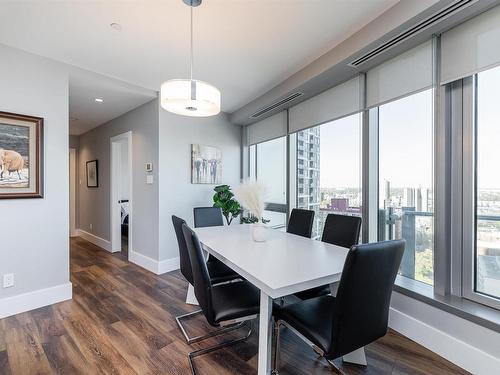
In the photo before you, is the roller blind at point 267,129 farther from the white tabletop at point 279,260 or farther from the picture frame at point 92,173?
the picture frame at point 92,173

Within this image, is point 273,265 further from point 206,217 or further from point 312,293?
point 206,217

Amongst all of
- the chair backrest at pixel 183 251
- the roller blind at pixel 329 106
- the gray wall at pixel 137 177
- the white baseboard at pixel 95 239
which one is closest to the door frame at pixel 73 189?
the white baseboard at pixel 95 239

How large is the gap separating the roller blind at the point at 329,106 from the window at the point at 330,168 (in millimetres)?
150

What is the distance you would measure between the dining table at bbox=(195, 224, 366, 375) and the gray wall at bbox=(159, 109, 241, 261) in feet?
4.73

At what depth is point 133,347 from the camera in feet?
6.35

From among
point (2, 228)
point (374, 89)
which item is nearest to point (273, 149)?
point (374, 89)

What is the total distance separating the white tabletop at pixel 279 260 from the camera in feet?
4.41

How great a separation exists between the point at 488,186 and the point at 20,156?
3987 mm

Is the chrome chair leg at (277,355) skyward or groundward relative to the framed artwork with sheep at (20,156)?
groundward

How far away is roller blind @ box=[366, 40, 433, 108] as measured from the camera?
2062 millimetres

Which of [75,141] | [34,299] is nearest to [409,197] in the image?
[34,299]

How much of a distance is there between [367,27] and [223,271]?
2479mm

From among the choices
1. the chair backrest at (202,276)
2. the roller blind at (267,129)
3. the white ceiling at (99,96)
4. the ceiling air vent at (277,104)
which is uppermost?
the white ceiling at (99,96)

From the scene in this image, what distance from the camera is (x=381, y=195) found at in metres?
2.61
